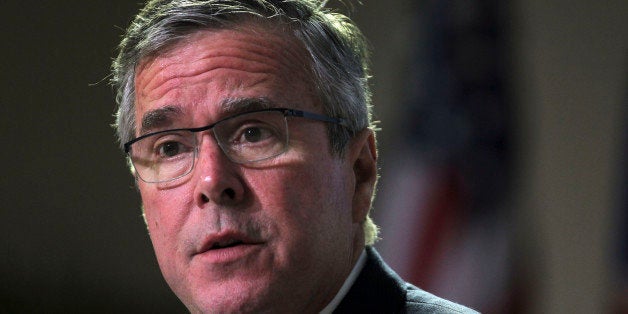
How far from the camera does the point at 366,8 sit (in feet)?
16.8

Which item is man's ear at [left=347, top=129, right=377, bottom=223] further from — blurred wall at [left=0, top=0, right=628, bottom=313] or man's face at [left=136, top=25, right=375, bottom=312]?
blurred wall at [left=0, top=0, right=628, bottom=313]

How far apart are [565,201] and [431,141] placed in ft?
2.54

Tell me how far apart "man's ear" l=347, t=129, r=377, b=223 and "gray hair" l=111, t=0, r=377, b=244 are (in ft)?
0.11

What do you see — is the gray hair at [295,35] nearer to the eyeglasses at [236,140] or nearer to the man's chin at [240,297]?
the eyeglasses at [236,140]

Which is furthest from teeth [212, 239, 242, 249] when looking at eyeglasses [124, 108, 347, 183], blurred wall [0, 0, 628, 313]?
blurred wall [0, 0, 628, 313]

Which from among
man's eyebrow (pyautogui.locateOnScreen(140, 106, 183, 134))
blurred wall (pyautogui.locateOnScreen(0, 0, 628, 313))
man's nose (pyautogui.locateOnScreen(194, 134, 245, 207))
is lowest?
blurred wall (pyautogui.locateOnScreen(0, 0, 628, 313))

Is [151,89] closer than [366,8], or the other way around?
[151,89]

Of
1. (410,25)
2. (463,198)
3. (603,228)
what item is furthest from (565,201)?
(410,25)

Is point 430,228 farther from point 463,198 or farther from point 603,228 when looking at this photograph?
point 603,228

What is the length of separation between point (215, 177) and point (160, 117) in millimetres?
273

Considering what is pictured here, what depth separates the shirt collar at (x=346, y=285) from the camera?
2.19 m

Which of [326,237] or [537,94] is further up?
[326,237]

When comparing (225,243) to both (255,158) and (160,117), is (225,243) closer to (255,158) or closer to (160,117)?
(255,158)

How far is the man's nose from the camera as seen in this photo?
1.97 m
